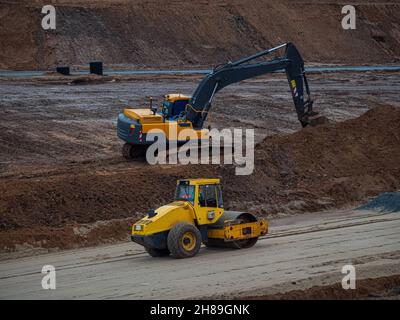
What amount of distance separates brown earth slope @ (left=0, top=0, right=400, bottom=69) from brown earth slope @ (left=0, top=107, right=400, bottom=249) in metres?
24.7

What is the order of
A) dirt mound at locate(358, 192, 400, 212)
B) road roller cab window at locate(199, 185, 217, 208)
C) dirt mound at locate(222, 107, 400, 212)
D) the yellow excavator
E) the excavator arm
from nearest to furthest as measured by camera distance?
1. road roller cab window at locate(199, 185, 217, 208)
2. dirt mound at locate(358, 192, 400, 212)
3. dirt mound at locate(222, 107, 400, 212)
4. the yellow excavator
5. the excavator arm

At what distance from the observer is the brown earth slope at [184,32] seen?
5222 centimetres

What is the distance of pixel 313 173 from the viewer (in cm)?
2812

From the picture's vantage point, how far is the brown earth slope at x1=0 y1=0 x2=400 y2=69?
2056 inches

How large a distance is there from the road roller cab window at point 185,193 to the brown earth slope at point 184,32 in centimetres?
3164

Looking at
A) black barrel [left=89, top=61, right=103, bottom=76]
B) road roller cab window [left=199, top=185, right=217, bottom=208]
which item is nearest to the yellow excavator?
road roller cab window [left=199, top=185, right=217, bottom=208]

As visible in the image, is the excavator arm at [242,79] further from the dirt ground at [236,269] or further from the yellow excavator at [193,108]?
the dirt ground at [236,269]

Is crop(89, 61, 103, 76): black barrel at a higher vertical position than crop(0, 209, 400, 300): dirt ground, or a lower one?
higher

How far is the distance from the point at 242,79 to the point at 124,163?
4.68 meters

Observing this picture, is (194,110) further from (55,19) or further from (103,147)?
(55,19)

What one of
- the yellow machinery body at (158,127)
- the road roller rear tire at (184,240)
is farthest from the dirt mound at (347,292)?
the yellow machinery body at (158,127)

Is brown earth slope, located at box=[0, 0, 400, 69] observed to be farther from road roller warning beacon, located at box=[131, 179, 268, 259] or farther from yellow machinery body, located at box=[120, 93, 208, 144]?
road roller warning beacon, located at box=[131, 179, 268, 259]
